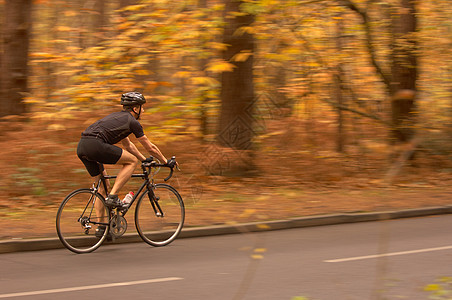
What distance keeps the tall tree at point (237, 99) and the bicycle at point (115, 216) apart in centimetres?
640

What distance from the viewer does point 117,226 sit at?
8703mm

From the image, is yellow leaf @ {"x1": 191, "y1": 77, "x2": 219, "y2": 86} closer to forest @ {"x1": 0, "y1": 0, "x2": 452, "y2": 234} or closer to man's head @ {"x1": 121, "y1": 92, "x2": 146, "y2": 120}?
forest @ {"x1": 0, "y1": 0, "x2": 452, "y2": 234}

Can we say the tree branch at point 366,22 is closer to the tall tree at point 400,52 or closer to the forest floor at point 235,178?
the tall tree at point 400,52

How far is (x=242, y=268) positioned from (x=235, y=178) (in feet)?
25.6

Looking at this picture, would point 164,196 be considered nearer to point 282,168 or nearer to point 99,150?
point 99,150

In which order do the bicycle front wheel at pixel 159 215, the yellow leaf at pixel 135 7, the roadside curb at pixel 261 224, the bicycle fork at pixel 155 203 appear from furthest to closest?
the yellow leaf at pixel 135 7, the bicycle fork at pixel 155 203, the bicycle front wheel at pixel 159 215, the roadside curb at pixel 261 224

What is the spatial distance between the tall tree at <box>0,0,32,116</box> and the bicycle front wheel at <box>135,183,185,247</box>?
25.3 feet

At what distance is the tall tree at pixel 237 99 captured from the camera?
15.0 metres

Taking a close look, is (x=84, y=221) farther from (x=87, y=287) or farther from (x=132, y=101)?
(x=87, y=287)

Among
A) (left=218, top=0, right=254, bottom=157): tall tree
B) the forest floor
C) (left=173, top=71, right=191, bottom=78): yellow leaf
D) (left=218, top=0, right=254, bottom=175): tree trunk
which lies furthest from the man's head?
(left=218, top=0, right=254, bottom=175): tree trunk

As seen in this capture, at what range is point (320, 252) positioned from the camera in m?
8.48

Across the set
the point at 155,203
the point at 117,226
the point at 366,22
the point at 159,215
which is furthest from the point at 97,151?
the point at 366,22

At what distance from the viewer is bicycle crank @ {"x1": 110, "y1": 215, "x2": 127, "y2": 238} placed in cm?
866

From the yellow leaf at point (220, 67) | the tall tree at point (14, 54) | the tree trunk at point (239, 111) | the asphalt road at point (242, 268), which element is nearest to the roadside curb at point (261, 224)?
the asphalt road at point (242, 268)
